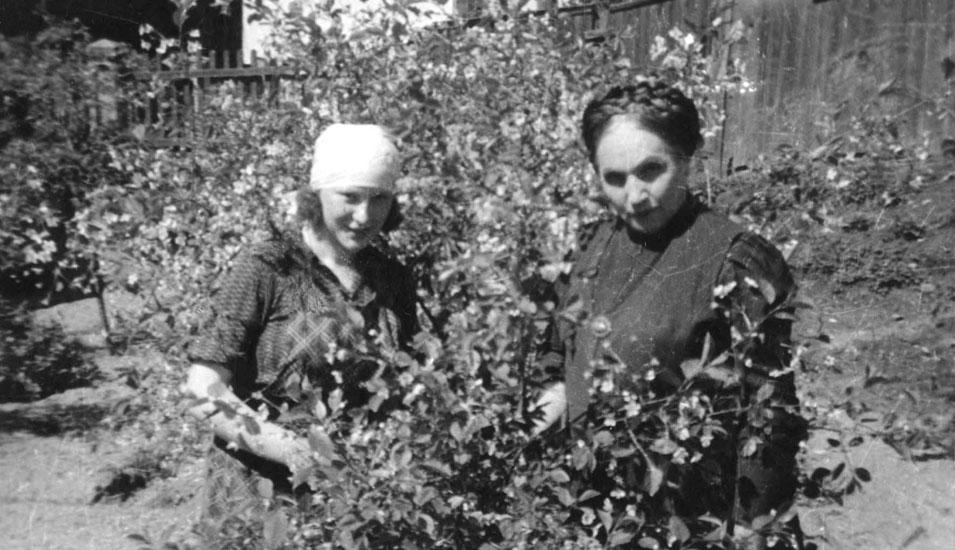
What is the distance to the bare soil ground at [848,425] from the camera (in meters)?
3.41

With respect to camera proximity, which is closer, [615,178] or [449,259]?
[615,178]

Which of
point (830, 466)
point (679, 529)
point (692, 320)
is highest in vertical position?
point (692, 320)

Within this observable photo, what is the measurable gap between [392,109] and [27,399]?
3670 mm

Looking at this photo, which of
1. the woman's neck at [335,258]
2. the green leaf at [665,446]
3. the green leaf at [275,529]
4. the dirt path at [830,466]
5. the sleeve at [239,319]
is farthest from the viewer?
the dirt path at [830,466]

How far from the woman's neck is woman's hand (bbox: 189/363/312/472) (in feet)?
1.15

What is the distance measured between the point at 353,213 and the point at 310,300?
219 mm

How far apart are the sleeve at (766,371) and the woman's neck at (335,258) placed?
0.84 m

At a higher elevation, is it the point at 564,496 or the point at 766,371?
the point at 766,371

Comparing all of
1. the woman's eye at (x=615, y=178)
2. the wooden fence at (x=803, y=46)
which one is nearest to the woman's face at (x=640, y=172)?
the woman's eye at (x=615, y=178)

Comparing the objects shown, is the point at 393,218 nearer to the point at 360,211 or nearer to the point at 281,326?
the point at 360,211

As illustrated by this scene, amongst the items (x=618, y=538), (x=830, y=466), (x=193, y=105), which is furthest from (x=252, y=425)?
(x=193, y=105)

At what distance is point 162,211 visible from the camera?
3.06m

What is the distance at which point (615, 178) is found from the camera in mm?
1964

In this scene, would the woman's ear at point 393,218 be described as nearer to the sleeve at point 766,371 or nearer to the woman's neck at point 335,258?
the woman's neck at point 335,258
